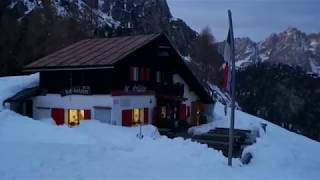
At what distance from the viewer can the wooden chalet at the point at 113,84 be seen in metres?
32.4

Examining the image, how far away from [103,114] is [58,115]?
409 cm

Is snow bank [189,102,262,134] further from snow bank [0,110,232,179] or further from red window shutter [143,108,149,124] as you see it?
snow bank [0,110,232,179]

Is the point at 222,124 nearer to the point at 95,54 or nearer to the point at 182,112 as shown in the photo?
the point at 182,112

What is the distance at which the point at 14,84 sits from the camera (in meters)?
36.9

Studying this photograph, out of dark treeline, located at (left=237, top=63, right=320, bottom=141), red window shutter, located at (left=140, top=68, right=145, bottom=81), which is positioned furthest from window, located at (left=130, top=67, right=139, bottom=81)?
dark treeline, located at (left=237, top=63, right=320, bottom=141)

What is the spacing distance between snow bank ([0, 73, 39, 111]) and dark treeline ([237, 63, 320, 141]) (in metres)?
89.3

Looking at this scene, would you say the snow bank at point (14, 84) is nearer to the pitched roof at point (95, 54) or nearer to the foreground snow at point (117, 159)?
the pitched roof at point (95, 54)

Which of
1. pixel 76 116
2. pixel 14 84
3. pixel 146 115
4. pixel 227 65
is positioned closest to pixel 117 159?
pixel 227 65

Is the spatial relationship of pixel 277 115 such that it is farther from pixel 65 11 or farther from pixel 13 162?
pixel 13 162

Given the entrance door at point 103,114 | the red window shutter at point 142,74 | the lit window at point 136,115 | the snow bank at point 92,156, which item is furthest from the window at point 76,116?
the snow bank at point 92,156

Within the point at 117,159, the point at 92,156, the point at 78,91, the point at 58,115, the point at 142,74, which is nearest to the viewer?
the point at 92,156

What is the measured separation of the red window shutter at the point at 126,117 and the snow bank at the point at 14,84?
8469 mm

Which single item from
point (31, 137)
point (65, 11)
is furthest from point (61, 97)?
point (65, 11)

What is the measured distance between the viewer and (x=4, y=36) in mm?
56844
